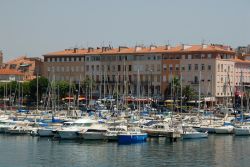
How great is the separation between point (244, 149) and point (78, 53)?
57.1 m

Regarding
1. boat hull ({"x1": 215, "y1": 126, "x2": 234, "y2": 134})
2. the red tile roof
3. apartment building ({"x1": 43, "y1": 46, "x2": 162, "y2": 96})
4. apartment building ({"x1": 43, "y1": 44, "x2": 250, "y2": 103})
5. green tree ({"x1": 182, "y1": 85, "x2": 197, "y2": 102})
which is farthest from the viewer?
apartment building ({"x1": 43, "y1": 46, "x2": 162, "y2": 96})

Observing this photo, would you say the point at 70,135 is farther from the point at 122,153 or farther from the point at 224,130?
the point at 224,130

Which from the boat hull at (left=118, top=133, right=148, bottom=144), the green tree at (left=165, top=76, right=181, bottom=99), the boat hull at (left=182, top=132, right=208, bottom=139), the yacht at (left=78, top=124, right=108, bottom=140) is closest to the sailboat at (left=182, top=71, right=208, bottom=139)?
the boat hull at (left=182, top=132, right=208, bottom=139)

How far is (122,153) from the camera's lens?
164 ft

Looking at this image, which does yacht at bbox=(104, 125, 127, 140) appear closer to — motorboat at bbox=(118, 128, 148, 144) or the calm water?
motorboat at bbox=(118, 128, 148, 144)

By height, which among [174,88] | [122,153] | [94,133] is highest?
[174,88]

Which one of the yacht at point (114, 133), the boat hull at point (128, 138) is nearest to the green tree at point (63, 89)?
the yacht at point (114, 133)

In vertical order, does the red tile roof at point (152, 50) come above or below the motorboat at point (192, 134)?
above

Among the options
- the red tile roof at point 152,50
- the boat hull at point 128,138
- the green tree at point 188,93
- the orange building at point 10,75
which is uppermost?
the red tile roof at point 152,50

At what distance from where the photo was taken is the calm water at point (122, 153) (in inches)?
1790

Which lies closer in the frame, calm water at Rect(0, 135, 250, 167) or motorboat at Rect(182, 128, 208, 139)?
calm water at Rect(0, 135, 250, 167)

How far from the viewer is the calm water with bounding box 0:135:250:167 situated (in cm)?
4547

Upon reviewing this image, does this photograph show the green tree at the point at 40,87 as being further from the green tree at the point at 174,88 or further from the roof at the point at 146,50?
the green tree at the point at 174,88

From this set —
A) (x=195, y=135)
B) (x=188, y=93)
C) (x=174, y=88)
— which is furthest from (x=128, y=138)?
(x=188, y=93)
